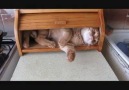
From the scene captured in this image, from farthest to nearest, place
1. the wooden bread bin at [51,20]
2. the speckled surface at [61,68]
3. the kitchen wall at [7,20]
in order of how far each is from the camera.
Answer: the kitchen wall at [7,20], the wooden bread bin at [51,20], the speckled surface at [61,68]

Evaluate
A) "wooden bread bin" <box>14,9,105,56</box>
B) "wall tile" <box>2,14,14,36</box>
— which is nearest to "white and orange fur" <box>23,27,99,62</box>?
"wooden bread bin" <box>14,9,105,56</box>

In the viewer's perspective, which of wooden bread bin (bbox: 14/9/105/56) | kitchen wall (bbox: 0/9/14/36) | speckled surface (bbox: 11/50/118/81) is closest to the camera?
speckled surface (bbox: 11/50/118/81)

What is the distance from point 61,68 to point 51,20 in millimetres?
272

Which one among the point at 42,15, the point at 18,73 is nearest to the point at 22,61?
the point at 18,73

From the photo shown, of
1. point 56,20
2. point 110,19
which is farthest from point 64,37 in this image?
point 110,19

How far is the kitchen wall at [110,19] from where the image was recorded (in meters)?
1.09

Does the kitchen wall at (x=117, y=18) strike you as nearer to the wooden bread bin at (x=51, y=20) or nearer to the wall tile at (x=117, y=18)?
the wall tile at (x=117, y=18)

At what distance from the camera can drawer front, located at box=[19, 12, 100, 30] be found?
0.85 meters

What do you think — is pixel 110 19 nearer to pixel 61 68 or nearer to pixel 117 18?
pixel 117 18

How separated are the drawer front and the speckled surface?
7.0 inches

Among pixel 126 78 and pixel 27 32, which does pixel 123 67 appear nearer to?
pixel 126 78

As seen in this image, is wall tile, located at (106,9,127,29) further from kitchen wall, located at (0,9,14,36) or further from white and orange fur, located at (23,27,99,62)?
kitchen wall, located at (0,9,14,36)

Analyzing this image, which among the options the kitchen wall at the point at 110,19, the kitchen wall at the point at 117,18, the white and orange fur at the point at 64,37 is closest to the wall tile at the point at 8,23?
the kitchen wall at the point at 110,19

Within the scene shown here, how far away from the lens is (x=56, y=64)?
84 centimetres
